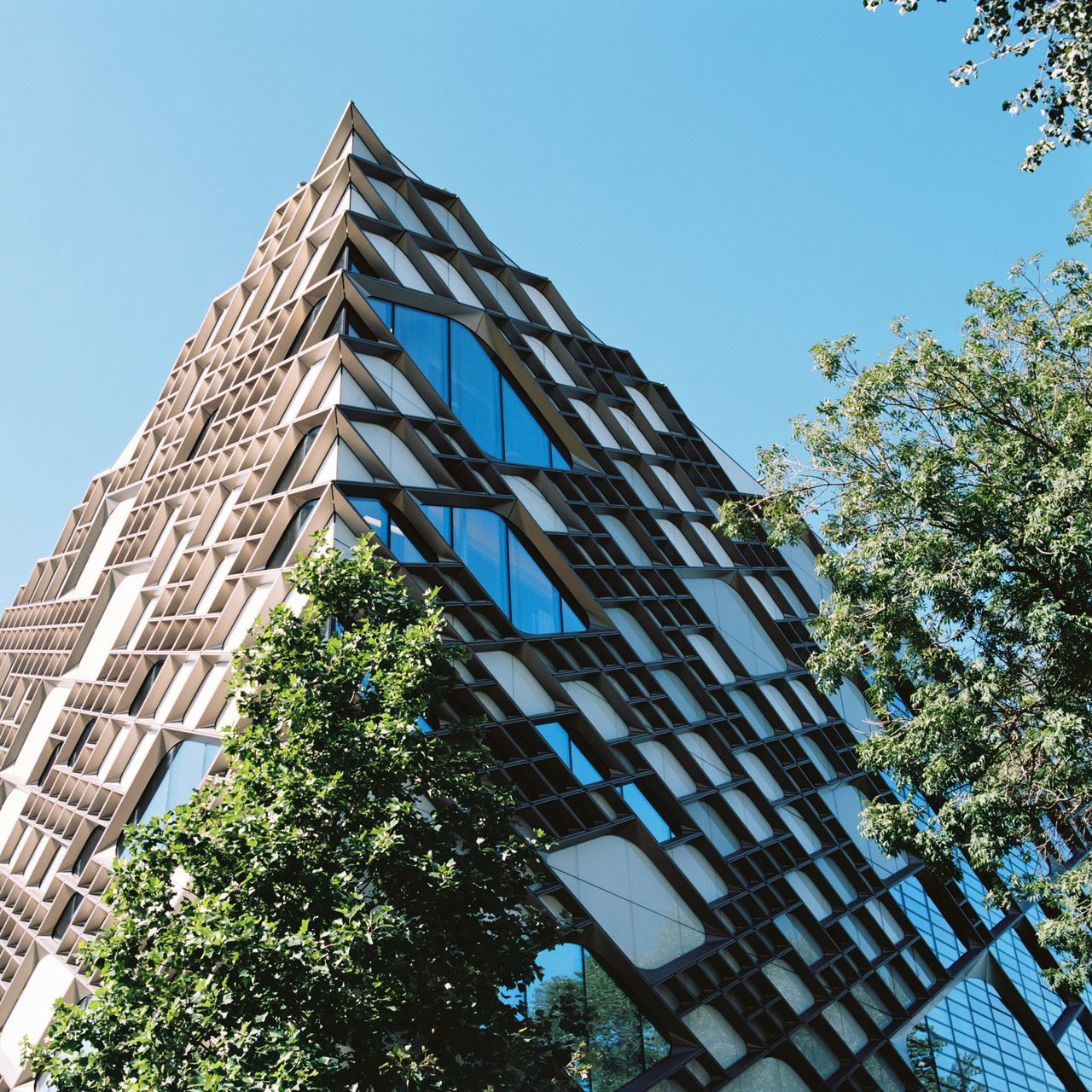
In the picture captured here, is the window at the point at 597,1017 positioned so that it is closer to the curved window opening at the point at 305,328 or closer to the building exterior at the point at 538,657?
the building exterior at the point at 538,657

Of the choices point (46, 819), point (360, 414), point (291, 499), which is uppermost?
point (360, 414)

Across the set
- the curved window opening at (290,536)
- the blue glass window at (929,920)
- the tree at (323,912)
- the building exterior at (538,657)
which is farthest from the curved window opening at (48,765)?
the blue glass window at (929,920)

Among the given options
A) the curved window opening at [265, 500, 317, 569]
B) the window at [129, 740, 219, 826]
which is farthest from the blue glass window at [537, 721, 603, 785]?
the window at [129, 740, 219, 826]

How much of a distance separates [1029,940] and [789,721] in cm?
1604

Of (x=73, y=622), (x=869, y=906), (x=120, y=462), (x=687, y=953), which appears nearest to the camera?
(x=687, y=953)

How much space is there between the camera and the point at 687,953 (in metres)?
20.4

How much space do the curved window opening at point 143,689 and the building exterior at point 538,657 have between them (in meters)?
0.13

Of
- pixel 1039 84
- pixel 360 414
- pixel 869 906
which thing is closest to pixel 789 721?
pixel 869 906

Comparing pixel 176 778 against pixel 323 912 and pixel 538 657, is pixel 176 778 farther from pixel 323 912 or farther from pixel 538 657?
pixel 323 912

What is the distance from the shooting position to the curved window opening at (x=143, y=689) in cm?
2261

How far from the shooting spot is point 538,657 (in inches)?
781

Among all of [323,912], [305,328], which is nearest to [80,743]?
[305,328]

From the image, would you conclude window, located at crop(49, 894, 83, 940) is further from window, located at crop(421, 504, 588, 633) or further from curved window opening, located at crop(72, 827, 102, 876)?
window, located at crop(421, 504, 588, 633)

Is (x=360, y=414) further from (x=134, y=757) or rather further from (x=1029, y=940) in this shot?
(x=1029, y=940)
